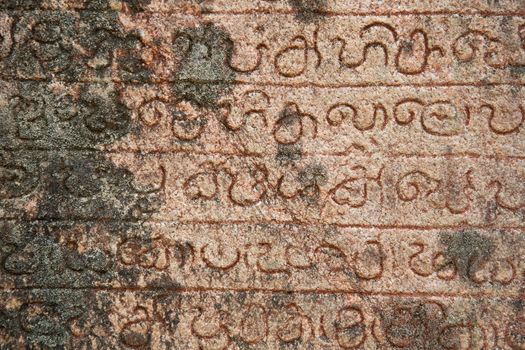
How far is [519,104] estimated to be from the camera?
2.71 metres

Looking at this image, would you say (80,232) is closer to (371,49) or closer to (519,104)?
(371,49)

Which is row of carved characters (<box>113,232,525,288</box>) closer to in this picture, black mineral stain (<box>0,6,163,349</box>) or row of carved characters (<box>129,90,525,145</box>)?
black mineral stain (<box>0,6,163,349</box>)

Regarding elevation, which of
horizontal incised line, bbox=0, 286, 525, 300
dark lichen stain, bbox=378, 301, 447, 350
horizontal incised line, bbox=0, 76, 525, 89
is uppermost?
horizontal incised line, bbox=0, 76, 525, 89

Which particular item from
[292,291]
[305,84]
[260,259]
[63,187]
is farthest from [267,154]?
[63,187]

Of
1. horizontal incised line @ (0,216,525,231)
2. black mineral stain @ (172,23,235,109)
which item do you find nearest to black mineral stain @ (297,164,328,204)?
horizontal incised line @ (0,216,525,231)

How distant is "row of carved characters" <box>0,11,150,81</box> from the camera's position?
273 centimetres

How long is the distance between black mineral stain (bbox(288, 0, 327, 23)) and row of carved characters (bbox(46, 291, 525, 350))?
3.86 ft

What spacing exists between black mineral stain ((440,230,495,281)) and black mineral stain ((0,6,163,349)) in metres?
1.25

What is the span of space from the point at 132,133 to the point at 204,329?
2.90 ft

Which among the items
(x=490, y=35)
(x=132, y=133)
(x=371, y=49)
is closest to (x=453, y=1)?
(x=490, y=35)

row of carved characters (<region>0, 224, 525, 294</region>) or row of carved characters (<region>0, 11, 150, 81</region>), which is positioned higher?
row of carved characters (<region>0, 11, 150, 81</region>)

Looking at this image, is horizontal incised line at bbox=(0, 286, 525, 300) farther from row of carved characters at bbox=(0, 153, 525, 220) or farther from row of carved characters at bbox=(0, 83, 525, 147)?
row of carved characters at bbox=(0, 83, 525, 147)

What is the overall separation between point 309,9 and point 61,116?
3.78 ft

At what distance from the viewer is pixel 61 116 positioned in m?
2.74
